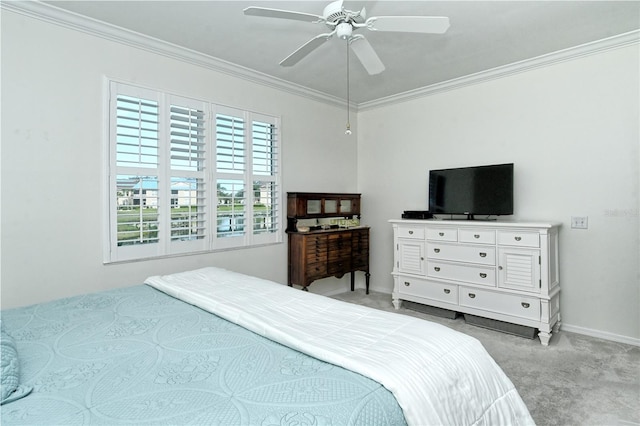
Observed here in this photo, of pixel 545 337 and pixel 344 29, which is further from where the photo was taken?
pixel 545 337

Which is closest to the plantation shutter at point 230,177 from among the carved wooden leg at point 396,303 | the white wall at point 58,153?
the white wall at point 58,153

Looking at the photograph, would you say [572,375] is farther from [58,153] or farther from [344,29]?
[58,153]

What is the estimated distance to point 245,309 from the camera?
64.5 inches

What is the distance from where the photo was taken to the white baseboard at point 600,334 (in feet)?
9.90

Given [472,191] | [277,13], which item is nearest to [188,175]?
[277,13]

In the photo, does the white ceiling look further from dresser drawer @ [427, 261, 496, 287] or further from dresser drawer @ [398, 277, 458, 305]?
dresser drawer @ [398, 277, 458, 305]

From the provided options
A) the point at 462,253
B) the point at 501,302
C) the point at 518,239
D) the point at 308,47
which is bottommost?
the point at 501,302

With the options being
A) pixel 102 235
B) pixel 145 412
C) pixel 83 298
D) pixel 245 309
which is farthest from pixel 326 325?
pixel 102 235

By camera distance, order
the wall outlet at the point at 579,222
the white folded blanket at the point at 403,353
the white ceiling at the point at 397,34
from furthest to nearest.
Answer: the wall outlet at the point at 579,222
the white ceiling at the point at 397,34
the white folded blanket at the point at 403,353

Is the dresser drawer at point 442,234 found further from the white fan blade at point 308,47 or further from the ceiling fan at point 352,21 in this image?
the white fan blade at point 308,47

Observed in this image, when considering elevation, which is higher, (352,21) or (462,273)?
(352,21)

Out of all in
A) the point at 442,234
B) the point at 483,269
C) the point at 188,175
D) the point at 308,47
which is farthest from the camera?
the point at 442,234

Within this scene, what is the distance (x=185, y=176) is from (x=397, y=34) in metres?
2.25

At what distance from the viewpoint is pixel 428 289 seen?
378 cm
